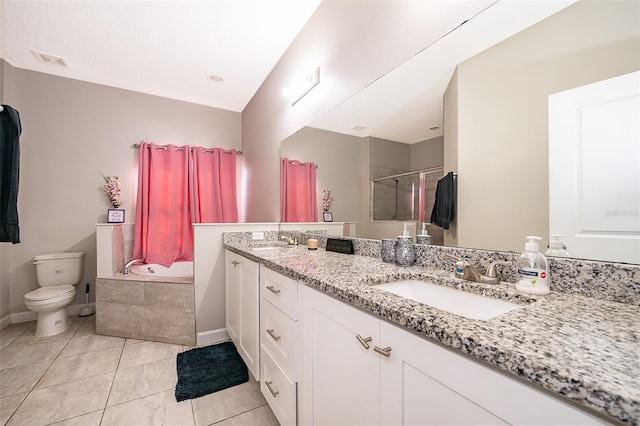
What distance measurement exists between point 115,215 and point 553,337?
3.68 meters

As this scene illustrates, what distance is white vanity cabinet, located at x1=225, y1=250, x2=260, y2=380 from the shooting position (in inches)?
62.7

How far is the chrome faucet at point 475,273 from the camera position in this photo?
90 centimetres

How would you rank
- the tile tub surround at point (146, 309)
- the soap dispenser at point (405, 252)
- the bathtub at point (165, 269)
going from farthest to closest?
the bathtub at point (165, 269)
the tile tub surround at point (146, 309)
the soap dispenser at point (405, 252)

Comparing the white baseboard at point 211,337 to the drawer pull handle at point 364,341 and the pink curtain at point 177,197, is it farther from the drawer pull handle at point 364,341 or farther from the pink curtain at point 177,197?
the drawer pull handle at point 364,341

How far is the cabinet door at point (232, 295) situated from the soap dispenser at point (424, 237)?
1236 mm

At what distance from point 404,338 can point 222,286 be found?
2097 millimetres

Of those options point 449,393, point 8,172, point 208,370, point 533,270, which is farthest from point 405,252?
point 8,172

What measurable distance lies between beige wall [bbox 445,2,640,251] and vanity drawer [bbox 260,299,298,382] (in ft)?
2.65

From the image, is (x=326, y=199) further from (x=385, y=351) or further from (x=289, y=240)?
(x=385, y=351)

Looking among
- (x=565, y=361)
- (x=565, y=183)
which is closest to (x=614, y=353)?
(x=565, y=361)

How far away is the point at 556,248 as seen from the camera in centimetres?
81

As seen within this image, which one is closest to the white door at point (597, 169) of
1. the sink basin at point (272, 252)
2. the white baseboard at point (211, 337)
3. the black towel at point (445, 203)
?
the black towel at point (445, 203)

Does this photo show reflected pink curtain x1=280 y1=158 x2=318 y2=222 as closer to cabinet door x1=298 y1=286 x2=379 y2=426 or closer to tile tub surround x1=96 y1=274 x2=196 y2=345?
tile tub surround x1=96 y1=274 x2=196 y2=345

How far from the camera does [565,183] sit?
78 cm
